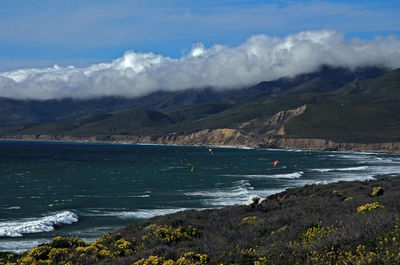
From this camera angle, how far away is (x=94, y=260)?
1530 cm

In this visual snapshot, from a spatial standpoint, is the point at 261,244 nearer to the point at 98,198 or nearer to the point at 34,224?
the point at 34,224

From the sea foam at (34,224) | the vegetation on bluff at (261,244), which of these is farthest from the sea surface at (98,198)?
the vegetation on bluff at (261,244)

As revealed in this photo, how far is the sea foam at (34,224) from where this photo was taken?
34759 mm

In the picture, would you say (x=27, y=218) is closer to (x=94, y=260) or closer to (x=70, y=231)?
(x=70, y=231)

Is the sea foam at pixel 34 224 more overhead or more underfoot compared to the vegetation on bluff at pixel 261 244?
more underfoot

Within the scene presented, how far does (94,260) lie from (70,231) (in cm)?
2129

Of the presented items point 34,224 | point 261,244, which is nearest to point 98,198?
point 34,224

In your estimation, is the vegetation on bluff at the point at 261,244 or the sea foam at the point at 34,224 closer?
→ the vegetation on bluff at the point at 261,244

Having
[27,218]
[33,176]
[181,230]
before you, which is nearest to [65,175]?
[33,176]

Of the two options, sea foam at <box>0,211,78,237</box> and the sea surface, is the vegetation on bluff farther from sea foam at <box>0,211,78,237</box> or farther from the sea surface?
sea foam at <box>0,211,78,237</box>

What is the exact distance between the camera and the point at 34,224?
36.8 meters

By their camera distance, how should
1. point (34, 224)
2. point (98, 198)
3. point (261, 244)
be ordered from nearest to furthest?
1. point (261, 244)
2. point (34, 224)
3. point (98, 198)

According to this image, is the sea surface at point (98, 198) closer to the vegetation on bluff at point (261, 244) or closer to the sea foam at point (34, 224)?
the sea foam at point (34, 224)

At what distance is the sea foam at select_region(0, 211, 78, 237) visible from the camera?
34.8 meters
